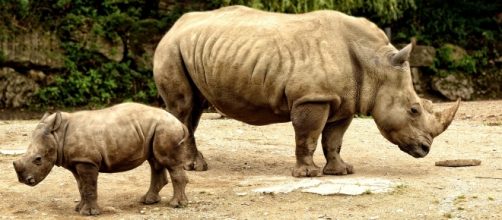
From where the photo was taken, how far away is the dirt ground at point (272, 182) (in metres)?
7.39

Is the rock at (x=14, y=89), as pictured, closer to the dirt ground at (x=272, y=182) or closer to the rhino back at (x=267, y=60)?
the dirt ground at (x=272, y=182)

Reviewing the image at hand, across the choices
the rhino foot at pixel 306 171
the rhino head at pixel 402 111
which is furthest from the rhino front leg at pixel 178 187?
the rhino head at pixel 402 111

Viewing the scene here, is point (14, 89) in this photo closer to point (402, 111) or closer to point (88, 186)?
point (402, 111)

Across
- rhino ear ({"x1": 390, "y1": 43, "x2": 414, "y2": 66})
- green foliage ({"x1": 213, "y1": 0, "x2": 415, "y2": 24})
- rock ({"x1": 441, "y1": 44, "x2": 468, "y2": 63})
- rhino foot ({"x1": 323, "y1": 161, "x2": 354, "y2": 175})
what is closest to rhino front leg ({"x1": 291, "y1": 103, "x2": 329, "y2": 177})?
rhino foot ({"x1": 323, "y1": 161, "x2": 354, "y2": 175})

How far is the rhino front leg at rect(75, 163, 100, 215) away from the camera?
283 inches

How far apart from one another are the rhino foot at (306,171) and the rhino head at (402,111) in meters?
0.82

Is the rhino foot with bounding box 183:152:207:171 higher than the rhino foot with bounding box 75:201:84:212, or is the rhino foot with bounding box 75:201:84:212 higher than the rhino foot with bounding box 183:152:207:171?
the rhino foot with bounding box 75:201:84:212

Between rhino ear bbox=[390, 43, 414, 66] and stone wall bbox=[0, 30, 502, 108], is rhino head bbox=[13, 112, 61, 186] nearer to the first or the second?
rhino ear bbox=[390, 43, 414, 66]

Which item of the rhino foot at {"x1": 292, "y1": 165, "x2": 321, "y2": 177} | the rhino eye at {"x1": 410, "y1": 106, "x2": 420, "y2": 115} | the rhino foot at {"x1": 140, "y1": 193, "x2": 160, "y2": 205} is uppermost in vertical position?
the rhino foot at {"x1": 140, "y1": 193, "x2": 160, "y2": 205}

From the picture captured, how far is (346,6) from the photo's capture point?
64.7ft

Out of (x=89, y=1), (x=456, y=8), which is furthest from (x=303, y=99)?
(x=456, y=8)

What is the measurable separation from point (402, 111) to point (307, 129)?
100 cm

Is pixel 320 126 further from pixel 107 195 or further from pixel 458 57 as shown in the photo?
pixel 458 57

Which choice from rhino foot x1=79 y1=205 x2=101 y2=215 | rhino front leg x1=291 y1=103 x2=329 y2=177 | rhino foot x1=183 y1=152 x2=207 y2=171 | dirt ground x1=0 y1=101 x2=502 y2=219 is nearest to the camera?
rhino foot x1=79 y1=205 x2=101 y2=215
